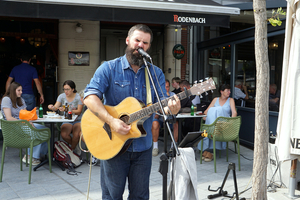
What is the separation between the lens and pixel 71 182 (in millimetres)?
4195

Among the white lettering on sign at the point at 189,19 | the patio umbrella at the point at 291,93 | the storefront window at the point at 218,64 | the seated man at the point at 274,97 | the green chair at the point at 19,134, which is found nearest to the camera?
the patio umbrella at the point at 291,93

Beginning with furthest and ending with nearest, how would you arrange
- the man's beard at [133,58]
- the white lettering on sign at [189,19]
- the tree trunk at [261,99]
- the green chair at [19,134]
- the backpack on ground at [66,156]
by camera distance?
the white lettering on sign at [189,19] < the backpack on ground at [66,156] < the green chair at [19,134] < the tree trunk at [261,99] < the man's beard at [133,58]

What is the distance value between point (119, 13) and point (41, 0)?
1.34 m

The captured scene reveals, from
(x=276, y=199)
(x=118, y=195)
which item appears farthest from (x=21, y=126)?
(x=276, y=199)

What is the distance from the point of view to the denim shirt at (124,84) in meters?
2.25

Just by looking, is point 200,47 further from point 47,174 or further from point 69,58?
point 47,174

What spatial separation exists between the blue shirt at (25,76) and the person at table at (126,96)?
193 inches

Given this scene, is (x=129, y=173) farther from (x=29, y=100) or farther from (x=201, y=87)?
(x=29, y=100)

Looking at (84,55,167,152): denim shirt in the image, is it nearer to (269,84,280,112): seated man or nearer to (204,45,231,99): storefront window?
(269,84,280,112): seated man

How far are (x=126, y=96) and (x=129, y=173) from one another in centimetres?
62

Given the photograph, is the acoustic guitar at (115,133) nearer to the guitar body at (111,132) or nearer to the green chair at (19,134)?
the guitar body at (111,132)

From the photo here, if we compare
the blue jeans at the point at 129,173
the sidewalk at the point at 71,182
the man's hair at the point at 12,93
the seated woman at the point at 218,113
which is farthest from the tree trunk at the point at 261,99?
the man's hair at the point at 12,93

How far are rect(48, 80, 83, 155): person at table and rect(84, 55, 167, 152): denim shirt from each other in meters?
3.22

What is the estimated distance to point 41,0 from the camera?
16.3 ft
